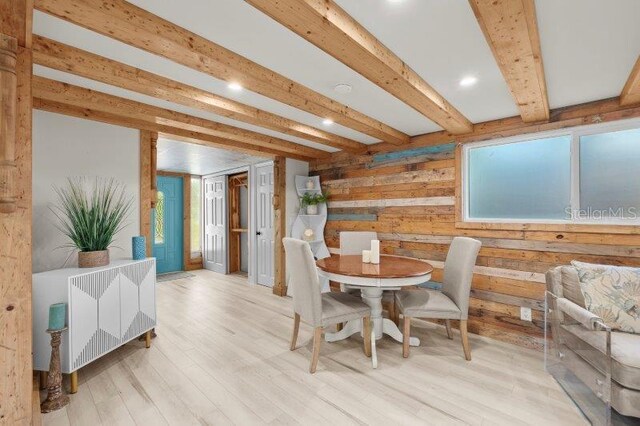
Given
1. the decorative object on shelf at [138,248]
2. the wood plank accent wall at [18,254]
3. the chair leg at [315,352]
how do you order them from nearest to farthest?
the wood plank accent wall at [18,254]
the chair leg at [315,352]
the decorative object on shelf at [138,248]

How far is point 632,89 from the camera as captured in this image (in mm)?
2041

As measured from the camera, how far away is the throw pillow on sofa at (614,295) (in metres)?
1.93

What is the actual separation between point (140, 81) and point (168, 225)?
462 centimetres

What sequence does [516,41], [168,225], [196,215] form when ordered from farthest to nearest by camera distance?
1. [196,215]
2. [168,225]
3. [516,41]

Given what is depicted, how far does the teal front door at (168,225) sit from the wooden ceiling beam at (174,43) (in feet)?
15.2

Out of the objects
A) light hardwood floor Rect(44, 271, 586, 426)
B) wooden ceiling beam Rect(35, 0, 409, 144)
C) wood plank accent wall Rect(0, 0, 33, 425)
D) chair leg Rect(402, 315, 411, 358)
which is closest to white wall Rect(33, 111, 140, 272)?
light hardwood floor Rect(44, 271, 586, 426)

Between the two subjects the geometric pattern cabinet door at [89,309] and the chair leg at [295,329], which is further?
the chair leg at [295,329]

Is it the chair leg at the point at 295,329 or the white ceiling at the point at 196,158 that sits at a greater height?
the white ceiling at the point at 196,158

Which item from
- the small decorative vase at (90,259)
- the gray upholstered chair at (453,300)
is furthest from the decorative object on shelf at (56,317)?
the gray upholstered chair at (453,300)

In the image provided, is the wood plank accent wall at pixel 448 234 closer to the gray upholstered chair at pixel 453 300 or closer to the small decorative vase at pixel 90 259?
the gray upholstered chair at pixel 453 300

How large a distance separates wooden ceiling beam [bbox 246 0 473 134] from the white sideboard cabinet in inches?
85.2

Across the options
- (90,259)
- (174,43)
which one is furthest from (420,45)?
(90,259)

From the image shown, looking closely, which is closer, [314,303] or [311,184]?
[314,303]

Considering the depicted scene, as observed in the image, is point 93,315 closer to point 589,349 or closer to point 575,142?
point 589,349
